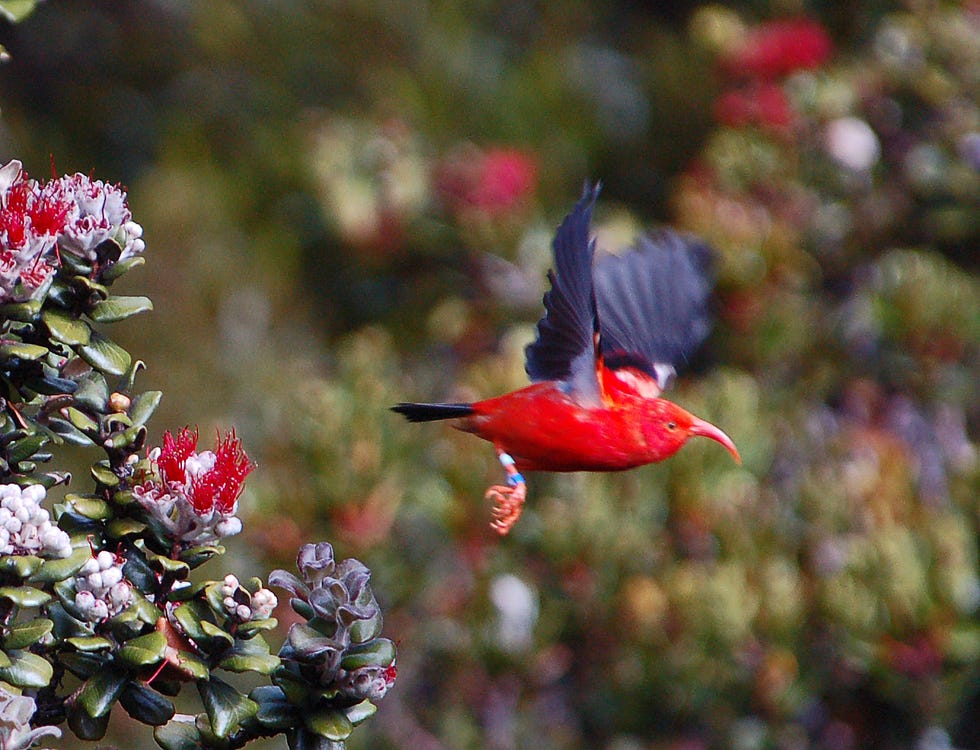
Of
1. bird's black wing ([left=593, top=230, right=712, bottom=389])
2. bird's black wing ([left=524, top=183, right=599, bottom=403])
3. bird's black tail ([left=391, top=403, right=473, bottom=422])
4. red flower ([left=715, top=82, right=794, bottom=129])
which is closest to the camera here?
bird's black wing ([left=524, top=183, right=599, bottom=403])

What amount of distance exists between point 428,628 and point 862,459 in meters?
1.28

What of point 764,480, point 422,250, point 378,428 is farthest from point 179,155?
point 764,480

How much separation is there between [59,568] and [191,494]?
0.16m

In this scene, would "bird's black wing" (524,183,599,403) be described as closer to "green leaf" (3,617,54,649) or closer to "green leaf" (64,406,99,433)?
"green leaf" (64,406,99,433)

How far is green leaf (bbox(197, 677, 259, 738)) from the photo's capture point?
1366 millimetres

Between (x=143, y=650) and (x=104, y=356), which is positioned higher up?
(x=104, y=356)

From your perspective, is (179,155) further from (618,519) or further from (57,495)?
(618,519)

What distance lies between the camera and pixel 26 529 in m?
1.25

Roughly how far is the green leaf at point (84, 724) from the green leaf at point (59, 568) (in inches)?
6.7

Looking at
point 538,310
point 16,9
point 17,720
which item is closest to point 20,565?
point 17,720

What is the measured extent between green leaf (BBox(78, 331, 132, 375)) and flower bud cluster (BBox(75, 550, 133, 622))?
0.66 ft

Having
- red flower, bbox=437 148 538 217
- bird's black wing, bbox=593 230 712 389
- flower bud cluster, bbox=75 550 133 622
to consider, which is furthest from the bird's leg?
red flower, bbox=437 148 538 217

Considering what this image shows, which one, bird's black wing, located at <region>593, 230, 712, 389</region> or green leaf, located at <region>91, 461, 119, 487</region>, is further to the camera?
bird's black wing, located at <region>593, 230, 712, 389</region>

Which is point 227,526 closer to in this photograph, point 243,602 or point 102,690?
point 243,602
